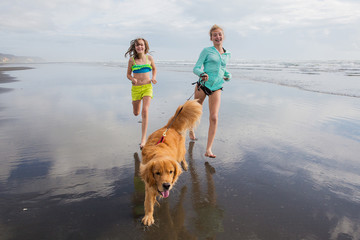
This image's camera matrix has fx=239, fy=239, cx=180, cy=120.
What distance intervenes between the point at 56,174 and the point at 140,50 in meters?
2.77

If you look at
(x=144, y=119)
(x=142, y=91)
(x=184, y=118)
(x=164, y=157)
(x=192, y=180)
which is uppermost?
(x=142, y=91)

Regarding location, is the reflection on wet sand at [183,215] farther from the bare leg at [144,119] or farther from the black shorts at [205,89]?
the black shorts at [205,89]

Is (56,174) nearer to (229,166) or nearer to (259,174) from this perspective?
(229,166)

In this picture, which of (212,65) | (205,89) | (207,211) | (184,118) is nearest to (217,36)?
(212,65)

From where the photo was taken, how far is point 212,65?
4.10 m

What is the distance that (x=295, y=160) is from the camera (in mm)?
3760

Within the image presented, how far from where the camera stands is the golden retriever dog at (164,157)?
7.72ft

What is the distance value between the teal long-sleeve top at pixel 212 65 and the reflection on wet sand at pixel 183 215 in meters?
1.77

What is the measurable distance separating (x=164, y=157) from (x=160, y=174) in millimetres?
208

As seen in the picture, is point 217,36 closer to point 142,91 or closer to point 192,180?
point 142,91

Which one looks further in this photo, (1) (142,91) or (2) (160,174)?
(1) (142,91)

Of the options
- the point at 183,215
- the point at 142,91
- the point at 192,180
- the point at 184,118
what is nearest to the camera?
the point at 183,215

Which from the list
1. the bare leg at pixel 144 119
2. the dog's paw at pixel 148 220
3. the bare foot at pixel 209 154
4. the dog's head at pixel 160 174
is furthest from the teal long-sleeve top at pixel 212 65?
the dog's paw at pixel 148 220

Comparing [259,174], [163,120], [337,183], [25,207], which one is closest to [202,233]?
[259,174]
